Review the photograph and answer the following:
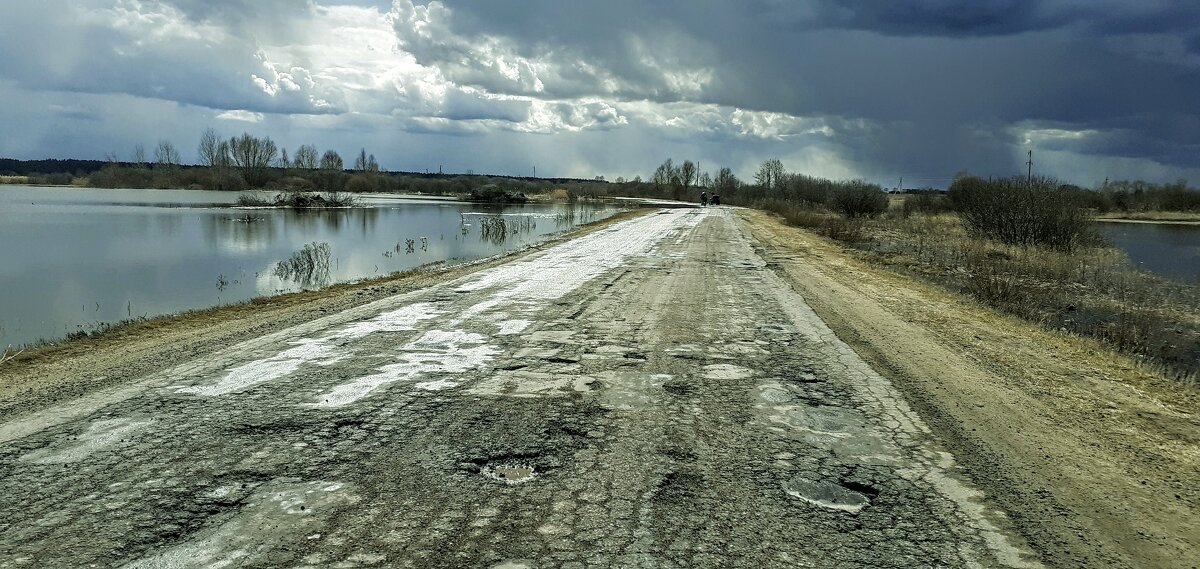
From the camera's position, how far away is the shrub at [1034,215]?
2498 cm

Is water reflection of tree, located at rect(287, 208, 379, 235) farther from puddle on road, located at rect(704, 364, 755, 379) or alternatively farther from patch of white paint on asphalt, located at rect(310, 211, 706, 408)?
puddle on road, located at rect(704, 364, 755, 379)

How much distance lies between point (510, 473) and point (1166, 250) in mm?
36793

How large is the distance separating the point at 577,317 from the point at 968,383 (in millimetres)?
4559

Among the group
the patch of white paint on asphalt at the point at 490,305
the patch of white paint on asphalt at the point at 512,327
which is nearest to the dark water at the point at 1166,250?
the patch of white paint on asphalt at the point at 490,305

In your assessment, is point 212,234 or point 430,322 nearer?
point 430,322

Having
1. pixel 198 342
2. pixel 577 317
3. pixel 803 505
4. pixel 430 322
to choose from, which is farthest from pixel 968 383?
pixel 198 342

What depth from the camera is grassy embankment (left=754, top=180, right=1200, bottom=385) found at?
35.9 feet

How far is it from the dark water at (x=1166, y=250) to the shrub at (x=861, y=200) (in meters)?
12.5

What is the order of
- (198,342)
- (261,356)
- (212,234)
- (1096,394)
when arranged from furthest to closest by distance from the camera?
(212,234) → (198,342) → (261,356) → (1096,394)

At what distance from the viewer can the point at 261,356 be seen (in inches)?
275

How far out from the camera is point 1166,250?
3106cm

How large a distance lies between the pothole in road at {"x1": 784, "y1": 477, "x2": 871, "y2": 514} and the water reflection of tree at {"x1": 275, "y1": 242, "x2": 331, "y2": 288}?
14.9 metres

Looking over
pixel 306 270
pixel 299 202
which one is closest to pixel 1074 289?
pixel 306 270

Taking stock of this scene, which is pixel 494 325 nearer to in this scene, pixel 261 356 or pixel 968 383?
pixel 261 356
